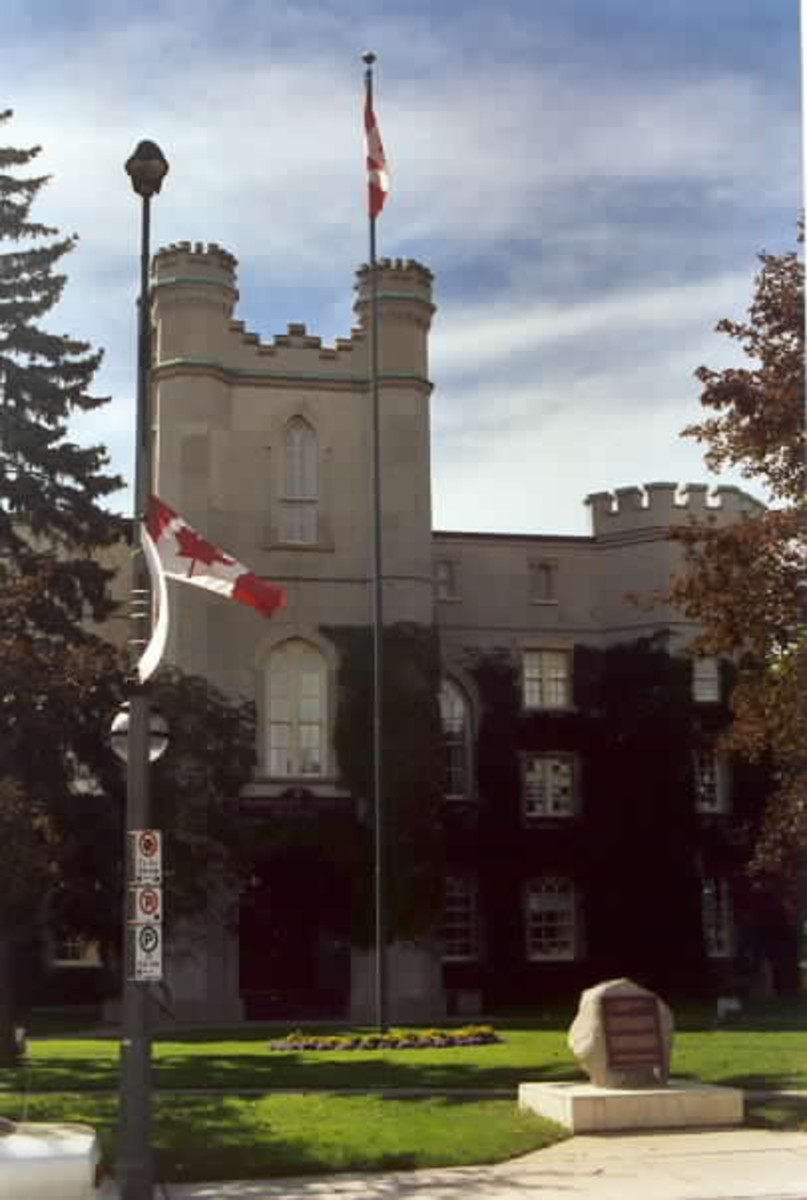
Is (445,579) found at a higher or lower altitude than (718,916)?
higher

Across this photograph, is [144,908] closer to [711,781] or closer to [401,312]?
[401,312]

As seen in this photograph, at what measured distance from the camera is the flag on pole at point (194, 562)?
13984 millimetres

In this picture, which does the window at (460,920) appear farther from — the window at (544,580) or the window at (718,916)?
the window at (544,580)

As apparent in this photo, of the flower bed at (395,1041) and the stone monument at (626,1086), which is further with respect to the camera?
the flower bed at (395,1041)

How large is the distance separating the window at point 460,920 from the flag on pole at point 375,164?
1692 centimetres

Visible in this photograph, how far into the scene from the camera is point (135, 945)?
1294cm

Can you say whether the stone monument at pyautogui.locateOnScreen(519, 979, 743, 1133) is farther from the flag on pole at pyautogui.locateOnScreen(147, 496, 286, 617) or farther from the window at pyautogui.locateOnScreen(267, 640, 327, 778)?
the window at pyautogui.locateOnScreen(267, 640, 327, 778)

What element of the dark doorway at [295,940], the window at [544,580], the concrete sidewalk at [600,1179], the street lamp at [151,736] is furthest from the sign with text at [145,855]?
the window at [544,580]

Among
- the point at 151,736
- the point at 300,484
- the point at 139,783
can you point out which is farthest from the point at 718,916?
the point at 139,783

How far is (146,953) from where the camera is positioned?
1292 centimetres

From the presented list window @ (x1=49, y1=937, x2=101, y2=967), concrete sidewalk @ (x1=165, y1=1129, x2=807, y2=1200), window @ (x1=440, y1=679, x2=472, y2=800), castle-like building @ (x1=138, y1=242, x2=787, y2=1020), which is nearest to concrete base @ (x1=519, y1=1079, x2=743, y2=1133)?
→ concrete sidewalk @ (x1=165, y1=1129, x2=807, y2=1200)

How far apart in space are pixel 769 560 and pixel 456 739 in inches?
784

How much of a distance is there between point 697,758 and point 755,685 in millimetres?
19336

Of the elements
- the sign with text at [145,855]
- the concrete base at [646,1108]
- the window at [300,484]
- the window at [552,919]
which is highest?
the window at [300,484]
